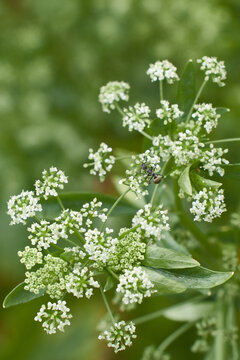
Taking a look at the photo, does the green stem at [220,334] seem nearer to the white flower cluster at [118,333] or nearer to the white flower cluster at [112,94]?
the white flower cluster at [118,333]

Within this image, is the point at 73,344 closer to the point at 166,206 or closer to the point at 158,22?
the point at 166,206

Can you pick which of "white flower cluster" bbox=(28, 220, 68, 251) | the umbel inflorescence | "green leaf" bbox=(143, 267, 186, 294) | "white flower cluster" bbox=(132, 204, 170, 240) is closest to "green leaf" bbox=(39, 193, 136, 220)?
the umbel inflorescence

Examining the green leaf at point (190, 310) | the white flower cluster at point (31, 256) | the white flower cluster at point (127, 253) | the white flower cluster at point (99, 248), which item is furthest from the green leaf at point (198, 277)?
the green leaf at point (190, 310)

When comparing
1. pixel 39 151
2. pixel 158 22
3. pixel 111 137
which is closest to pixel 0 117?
pixel 39 151

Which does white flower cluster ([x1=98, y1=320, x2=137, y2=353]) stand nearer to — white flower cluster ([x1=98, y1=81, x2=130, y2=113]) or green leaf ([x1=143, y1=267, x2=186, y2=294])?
green leaf ([x1=143, y1=267, x2=186, y2=294])

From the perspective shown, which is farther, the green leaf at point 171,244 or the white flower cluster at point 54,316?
the green leaf at point 171,244

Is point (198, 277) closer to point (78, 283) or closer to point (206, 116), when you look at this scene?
point (78, 283)
